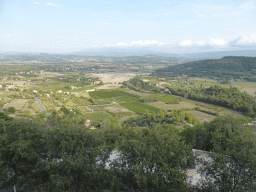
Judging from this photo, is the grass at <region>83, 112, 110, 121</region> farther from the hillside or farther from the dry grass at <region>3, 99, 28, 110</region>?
the hillside

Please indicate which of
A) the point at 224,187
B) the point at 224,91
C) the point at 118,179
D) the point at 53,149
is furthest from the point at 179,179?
the point at 224,91

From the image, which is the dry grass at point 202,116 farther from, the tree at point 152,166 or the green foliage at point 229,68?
the green foliage at point 229,68

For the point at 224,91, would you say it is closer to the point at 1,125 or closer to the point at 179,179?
the point at 179,179

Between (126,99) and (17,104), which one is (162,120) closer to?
(126,99)

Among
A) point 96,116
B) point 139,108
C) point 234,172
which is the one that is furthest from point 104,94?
point 234,172

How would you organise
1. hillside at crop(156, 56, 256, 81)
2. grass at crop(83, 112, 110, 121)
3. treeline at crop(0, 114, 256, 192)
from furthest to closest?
hillside at crop(156, 56, 256, 81), grass at crop(83, 112, 110, 121), treeline at crop(0, 114, 256, 192)

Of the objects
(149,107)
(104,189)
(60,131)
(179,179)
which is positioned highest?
(60,131)

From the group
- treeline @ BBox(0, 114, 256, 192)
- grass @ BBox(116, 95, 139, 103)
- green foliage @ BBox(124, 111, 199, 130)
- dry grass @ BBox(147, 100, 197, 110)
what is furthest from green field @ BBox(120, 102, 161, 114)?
treeline @ BBox(0, 114, 256, 192)

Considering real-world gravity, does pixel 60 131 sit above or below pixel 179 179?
above
